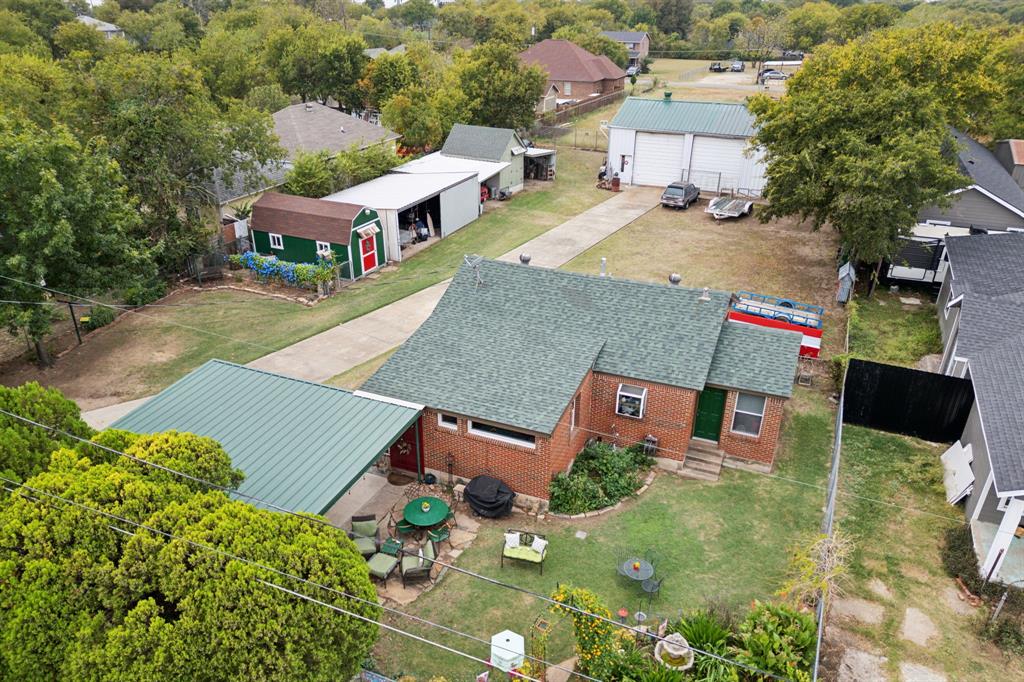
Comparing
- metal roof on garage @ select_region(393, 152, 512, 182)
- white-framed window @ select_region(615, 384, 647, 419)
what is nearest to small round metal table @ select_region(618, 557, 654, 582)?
white-framed window @ select_region(615, 384, 647, 419)

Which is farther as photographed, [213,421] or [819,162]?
[819,162]

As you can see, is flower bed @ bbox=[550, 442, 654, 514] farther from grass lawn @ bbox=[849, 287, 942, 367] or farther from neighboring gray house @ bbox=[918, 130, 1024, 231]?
neighboring gray house @ bbox=[918, 130, 1024, 231]

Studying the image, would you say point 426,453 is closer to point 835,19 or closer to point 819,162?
point 819,162

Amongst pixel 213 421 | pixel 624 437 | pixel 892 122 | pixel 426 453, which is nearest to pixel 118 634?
pixel 213 421

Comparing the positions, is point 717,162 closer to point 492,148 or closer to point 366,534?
point 492,148

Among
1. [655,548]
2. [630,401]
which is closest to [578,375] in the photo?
[630,401]

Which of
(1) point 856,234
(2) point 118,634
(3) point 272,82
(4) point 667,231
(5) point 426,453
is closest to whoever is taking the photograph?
(2) point 118,634
